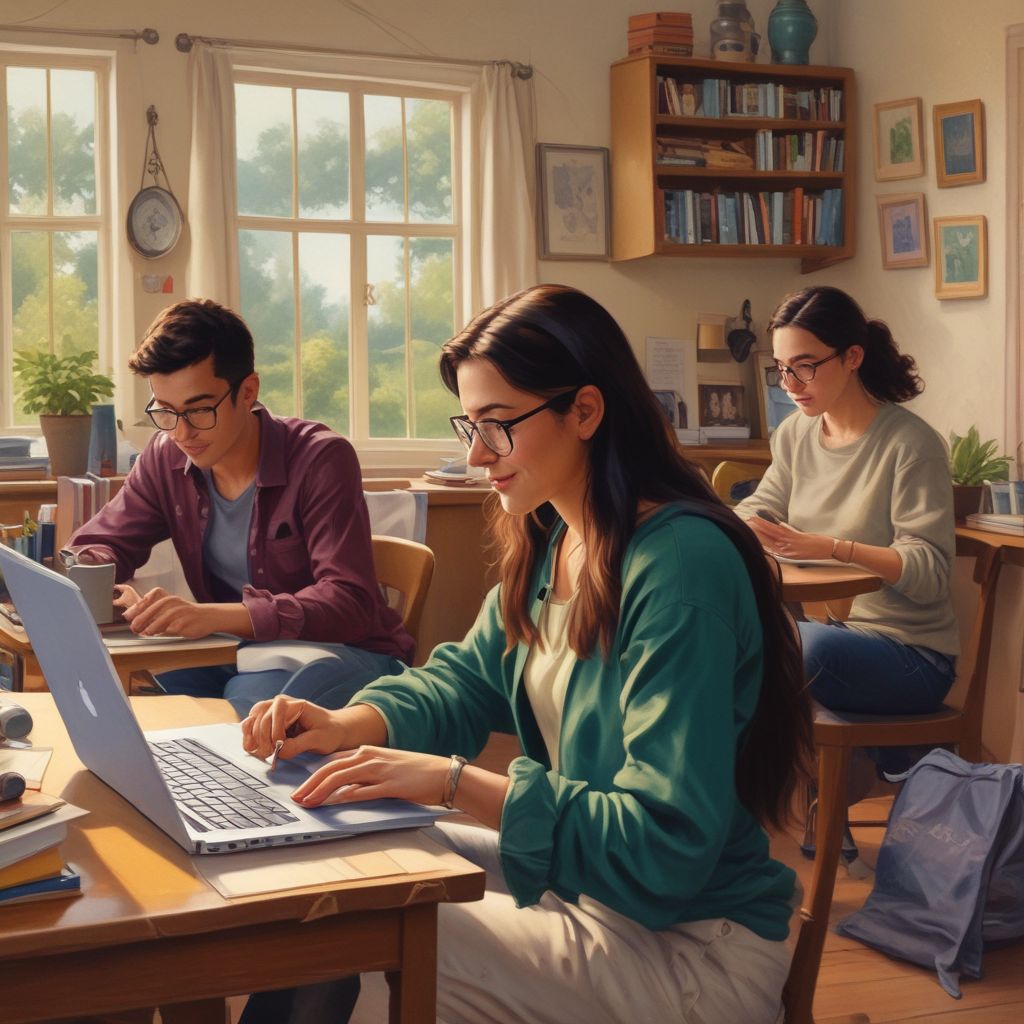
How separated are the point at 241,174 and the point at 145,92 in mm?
503

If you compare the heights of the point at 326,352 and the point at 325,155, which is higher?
the point at 325,155

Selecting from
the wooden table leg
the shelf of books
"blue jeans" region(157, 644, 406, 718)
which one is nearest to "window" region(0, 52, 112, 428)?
the shelf of books

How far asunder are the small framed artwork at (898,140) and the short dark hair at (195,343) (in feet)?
11.2

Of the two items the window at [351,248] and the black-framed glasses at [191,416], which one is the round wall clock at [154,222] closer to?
the window at [351,248]

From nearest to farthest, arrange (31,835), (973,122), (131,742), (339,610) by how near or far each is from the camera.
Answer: (31,835), (131,742), (339,610), (973,122)

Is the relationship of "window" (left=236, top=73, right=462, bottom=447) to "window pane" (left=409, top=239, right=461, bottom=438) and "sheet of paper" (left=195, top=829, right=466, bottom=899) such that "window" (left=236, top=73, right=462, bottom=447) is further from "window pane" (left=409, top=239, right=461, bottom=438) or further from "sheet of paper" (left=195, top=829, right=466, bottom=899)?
"sheet of paper" (left=195, top=829, right=466, bottom=899)

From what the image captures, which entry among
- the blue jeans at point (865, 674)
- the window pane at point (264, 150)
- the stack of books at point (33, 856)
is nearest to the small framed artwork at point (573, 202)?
the window pane at point (264, 150)

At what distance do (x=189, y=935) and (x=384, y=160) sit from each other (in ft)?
15.5

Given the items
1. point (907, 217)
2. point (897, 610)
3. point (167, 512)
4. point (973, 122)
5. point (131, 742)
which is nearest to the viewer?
point (131, 742)

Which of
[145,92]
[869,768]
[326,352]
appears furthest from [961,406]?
[145,92]

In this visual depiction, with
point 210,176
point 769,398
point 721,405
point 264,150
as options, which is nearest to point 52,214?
point 210,176

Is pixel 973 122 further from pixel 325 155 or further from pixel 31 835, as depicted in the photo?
pixel 31 835

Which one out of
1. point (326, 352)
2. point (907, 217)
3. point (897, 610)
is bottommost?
point (897, 610)

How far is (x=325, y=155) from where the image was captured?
529 cm
